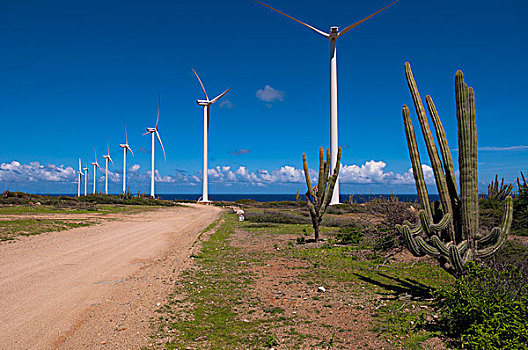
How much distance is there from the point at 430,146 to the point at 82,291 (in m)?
8.83

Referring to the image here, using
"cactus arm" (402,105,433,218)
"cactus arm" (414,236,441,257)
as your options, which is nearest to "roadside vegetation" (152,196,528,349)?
"cactus arm" (414,236,441,257)

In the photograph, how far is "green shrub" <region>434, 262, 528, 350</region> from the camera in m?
5.32

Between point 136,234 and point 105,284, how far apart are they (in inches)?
484

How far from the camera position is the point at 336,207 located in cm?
4459

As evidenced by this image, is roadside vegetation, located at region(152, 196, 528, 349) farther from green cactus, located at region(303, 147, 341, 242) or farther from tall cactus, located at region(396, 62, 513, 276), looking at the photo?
green cactus, located at region(303, 147, 341, 242)

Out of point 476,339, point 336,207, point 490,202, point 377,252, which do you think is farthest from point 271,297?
point 336,207

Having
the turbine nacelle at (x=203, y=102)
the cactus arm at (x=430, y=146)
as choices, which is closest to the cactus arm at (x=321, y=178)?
the cactus arm at (x=430, y=146)

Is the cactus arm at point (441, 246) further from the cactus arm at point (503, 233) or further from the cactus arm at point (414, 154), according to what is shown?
the cactus arm at point (414, 154)

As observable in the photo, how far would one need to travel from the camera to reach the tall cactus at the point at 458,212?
808cm

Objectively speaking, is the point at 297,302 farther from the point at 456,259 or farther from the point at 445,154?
the point at 445,154

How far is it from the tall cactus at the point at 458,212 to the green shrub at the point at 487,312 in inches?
39.9

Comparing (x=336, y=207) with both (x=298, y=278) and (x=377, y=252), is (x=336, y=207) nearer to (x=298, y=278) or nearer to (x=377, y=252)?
(x=377, y=252)

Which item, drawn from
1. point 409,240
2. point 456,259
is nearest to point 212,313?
point 409,240

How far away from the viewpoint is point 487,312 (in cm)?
592
